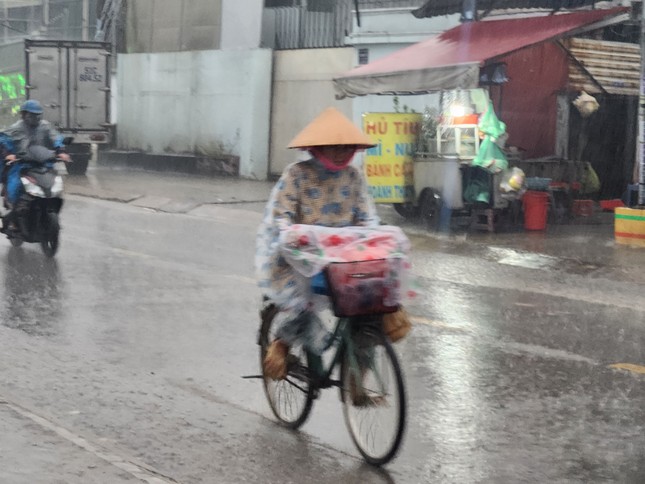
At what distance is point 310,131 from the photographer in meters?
5.95

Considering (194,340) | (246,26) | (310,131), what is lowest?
(194,340)

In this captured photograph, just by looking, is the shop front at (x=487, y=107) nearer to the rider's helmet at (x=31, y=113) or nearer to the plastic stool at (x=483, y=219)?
the plastic stool at (x=483, y=219)

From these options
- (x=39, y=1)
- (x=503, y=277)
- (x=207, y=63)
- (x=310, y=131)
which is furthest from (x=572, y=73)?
(x=39, y=1)

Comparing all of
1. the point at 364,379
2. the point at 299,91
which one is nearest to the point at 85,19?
the point at 299,91

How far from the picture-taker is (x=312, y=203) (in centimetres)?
600

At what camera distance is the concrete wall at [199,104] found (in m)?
26.2

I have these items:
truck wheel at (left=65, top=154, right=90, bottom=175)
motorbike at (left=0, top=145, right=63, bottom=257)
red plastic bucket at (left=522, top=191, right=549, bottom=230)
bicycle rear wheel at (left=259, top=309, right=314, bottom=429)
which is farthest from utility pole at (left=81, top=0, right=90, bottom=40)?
bicycle rear wheel at (left=259, top=309, right=314, bottom=429)

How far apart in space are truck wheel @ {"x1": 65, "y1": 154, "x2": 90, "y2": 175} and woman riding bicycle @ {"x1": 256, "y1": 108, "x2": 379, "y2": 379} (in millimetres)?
21378

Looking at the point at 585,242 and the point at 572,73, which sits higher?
the point at 572,73

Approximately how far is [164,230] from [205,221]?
1.64m

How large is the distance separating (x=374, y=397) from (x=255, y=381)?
6.40 ft

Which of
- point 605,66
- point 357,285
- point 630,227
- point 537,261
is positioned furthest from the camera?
point 605,66

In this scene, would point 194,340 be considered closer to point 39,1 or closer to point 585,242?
point 585,242

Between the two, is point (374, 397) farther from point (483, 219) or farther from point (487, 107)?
point (487, 107)
